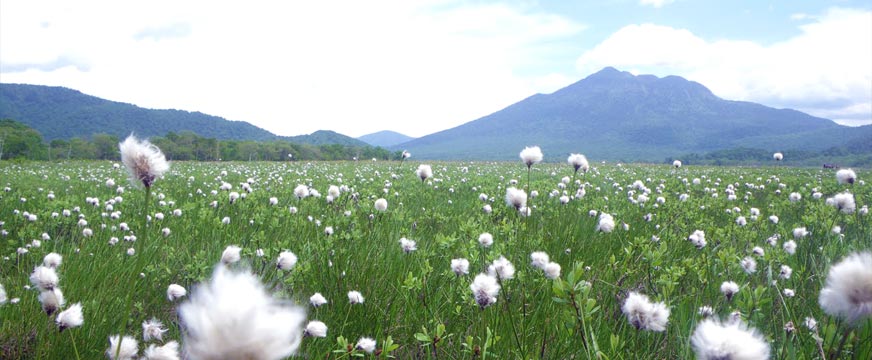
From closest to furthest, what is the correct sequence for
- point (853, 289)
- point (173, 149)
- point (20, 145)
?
point (853, 289)
point (20, 145)
point (173, 149)

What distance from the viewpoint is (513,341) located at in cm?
271

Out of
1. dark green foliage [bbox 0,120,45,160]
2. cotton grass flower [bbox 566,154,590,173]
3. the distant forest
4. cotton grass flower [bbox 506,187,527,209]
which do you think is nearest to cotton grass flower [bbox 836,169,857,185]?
cotton grass flower [bbox 566,154,590,173]

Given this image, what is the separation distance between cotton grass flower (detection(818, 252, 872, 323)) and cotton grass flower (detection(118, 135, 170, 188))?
93.3 inches

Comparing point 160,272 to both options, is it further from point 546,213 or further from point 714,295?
point 546,213

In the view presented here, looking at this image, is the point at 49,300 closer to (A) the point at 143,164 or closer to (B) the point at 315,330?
(A) the point at 143,164

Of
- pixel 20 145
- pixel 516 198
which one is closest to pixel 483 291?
pixel 516 198

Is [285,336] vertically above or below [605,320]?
above

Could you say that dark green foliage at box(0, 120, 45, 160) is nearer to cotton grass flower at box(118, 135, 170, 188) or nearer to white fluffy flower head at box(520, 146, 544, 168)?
white fluffy flower head at box(520, 146, 544, 168)

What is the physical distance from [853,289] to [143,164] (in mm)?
2449

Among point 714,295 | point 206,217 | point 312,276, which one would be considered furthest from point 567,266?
point 206,217

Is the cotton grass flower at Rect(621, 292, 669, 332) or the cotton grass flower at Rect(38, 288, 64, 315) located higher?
the cotton grass flower at Rect(38, 288, 64, 315)

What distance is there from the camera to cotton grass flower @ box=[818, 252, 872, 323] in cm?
127

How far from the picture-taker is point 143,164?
184 cm

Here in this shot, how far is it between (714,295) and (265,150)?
103795 mm
